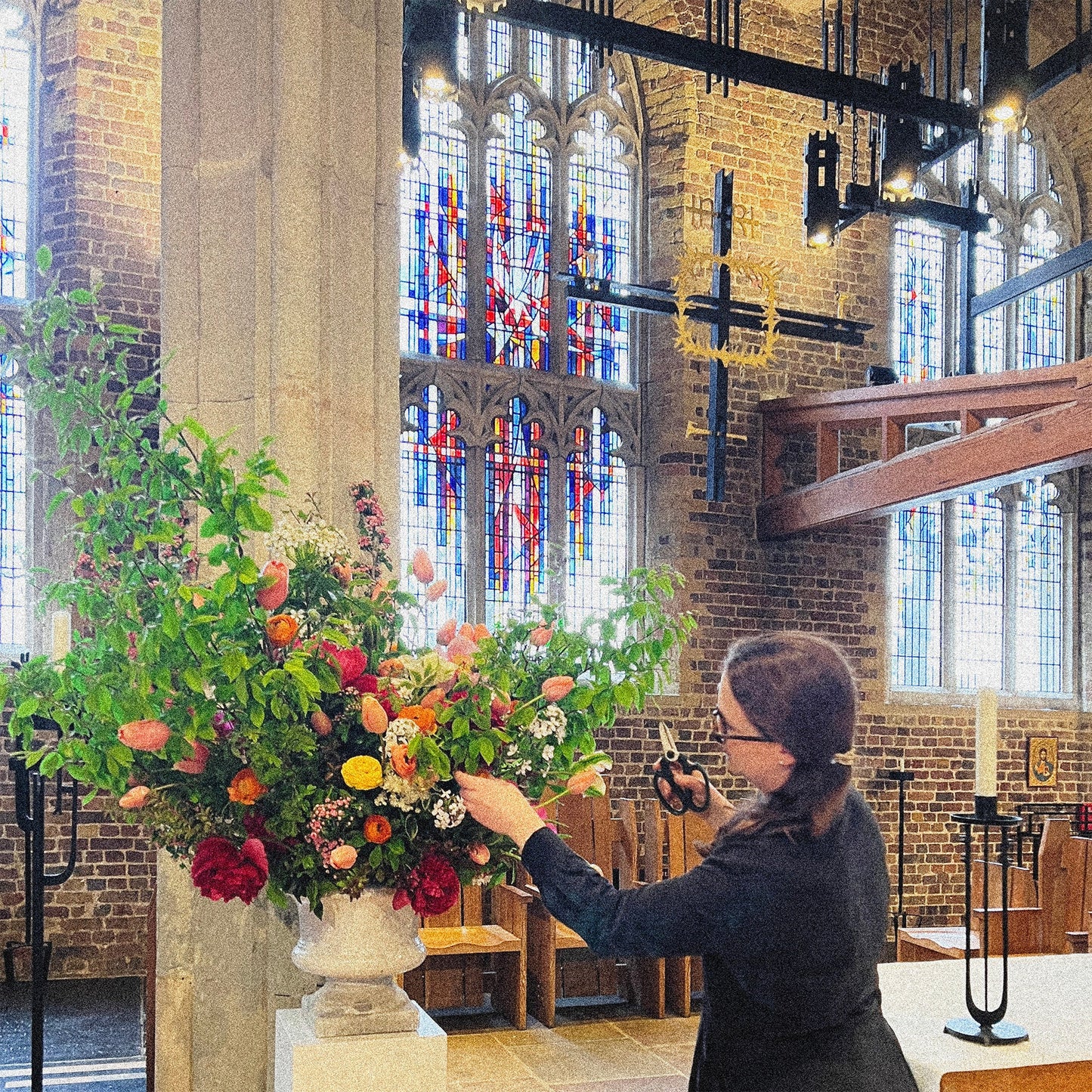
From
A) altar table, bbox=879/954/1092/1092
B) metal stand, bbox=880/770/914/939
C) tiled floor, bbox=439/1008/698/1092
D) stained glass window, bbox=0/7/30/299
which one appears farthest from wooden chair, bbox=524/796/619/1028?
stained glass window, bbox=0/7/30/299

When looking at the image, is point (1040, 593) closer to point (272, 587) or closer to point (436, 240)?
point (436, 240)

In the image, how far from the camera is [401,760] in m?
1.81

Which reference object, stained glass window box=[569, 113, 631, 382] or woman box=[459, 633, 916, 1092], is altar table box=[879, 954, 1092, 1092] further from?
stained glass window box=[569, 113, 631, 382]

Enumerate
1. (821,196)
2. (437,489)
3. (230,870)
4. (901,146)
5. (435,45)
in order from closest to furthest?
→ (230,870) → (435,45) → (901,146) → (821,196) → (437,489)

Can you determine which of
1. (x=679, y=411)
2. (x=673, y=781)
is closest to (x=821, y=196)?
(x=679, y=411)

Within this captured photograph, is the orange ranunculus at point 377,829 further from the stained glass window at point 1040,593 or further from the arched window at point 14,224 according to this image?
the stained glass window at point 1040,593

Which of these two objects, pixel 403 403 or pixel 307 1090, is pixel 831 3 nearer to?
pixel 403 403

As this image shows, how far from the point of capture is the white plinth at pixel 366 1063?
1.94 m

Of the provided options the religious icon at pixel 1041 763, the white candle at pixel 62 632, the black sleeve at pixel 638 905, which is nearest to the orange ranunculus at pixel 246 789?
the black sleeve at pixel 638 905

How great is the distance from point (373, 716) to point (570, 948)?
4.96m

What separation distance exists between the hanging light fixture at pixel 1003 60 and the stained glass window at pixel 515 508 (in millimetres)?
4047

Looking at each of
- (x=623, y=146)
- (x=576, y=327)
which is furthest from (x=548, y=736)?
(x=623, y=146)

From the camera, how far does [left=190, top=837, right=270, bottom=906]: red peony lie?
1814 mm

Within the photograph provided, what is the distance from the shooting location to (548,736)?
6.59ft
